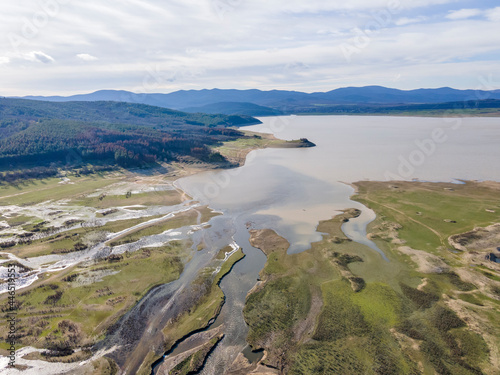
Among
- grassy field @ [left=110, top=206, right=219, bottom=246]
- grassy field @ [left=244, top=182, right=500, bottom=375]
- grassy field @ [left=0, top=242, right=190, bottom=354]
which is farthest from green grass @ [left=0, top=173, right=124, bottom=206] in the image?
grassy field @ [left=244, top=182, right=500, bottom=375]

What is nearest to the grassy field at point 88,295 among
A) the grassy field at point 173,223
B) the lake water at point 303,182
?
the grassy field at point 173,223

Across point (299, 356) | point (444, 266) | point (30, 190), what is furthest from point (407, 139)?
point (30, 190)

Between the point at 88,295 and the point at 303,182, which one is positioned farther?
the point at 303,182

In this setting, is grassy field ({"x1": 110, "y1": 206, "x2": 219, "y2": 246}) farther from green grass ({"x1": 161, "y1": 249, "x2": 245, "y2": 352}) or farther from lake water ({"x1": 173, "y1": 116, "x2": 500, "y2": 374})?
green grass ({"x1": 161, "y1": 249, "x2": 245, "y2": 352})

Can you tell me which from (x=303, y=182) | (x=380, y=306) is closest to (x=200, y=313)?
(x=380, y=306)

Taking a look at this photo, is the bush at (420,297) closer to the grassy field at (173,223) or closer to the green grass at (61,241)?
the grassy field at (173,223)

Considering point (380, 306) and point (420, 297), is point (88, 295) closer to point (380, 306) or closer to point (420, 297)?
point (380, 306)
